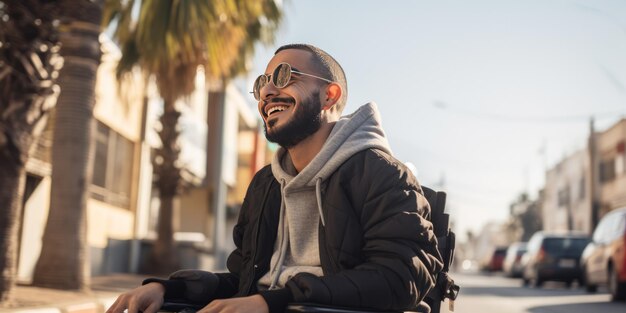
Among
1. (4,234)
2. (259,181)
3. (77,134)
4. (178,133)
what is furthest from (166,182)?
(259,181)

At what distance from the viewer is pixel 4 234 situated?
9016 mm

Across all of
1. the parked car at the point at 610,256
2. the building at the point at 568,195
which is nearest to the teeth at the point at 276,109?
the parked car at the point at 610,256

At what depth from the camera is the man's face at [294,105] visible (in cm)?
281

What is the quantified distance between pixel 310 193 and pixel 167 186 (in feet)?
63.6

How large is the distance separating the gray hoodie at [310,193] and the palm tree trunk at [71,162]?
9586mm

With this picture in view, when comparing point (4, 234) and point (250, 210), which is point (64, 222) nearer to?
point (4, 234)

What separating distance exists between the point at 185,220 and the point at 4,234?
28480 millimetres

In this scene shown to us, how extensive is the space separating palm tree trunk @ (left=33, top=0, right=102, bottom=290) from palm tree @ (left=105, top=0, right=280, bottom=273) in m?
0.91

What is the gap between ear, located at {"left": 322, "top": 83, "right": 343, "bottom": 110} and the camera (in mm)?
2848

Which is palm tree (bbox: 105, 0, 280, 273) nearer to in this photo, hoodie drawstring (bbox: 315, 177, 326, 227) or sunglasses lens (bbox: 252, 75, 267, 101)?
sunglasses lens (bbox: 252, 75, 267, 101)

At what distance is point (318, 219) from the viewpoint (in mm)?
2875

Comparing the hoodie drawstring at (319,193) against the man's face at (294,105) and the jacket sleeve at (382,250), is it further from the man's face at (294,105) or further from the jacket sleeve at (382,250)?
the man's face at (294,105)

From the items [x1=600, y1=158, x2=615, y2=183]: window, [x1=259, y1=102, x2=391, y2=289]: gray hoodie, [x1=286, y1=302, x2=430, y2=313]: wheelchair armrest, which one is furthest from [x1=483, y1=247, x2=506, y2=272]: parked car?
[x1=286, y1=302, x2=430, y2=313]: wheelchair armrest

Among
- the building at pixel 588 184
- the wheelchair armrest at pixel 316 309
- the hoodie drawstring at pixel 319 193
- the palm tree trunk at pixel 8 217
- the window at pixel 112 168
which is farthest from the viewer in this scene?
the building at pixel 588 184
